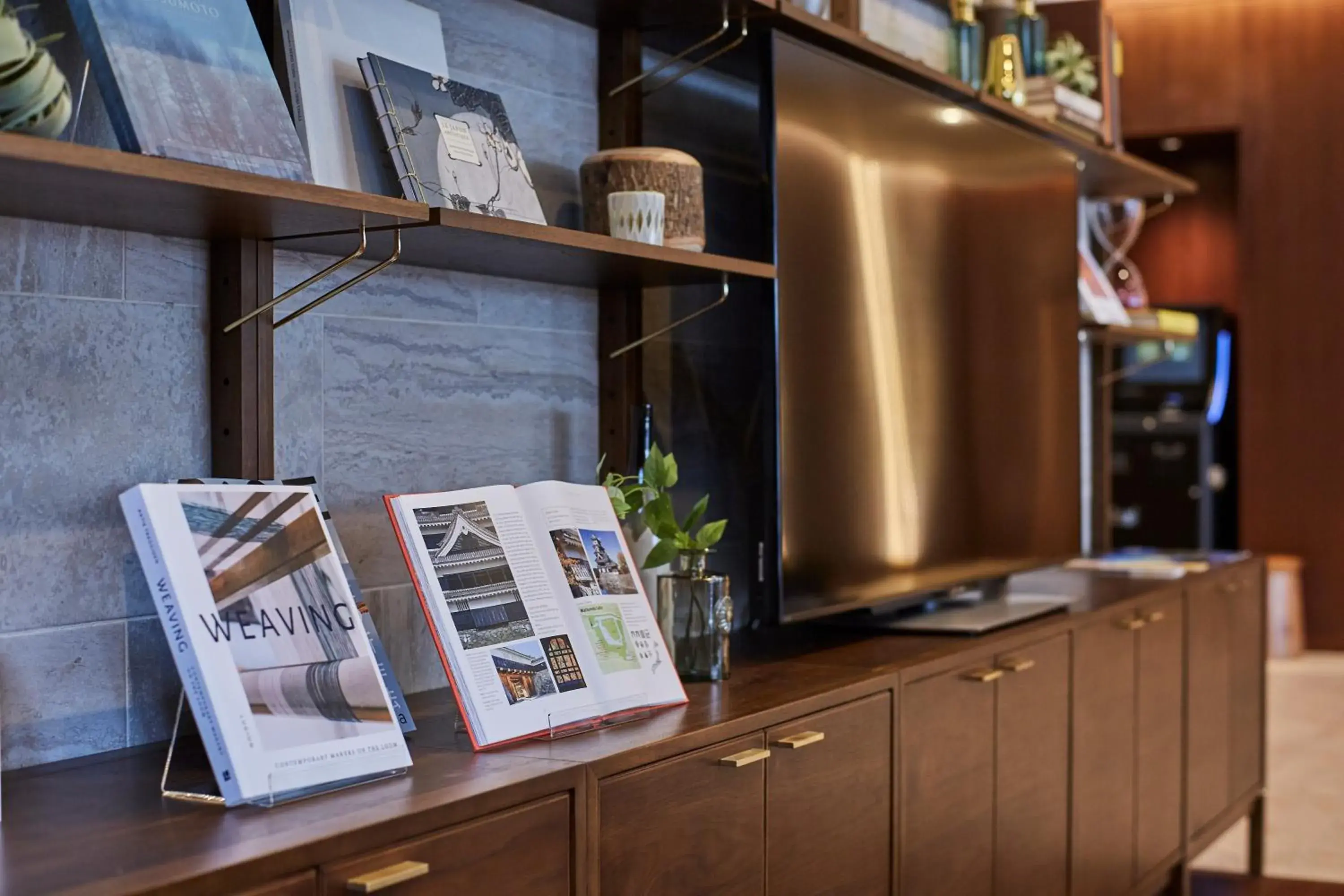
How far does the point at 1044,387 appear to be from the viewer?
3.27 meters

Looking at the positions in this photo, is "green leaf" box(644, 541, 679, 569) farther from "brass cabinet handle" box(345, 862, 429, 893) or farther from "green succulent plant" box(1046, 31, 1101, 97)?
"green succulent plant" box(1046, 31, 1101, 97)

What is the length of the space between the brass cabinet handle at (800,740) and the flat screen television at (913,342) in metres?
0.37

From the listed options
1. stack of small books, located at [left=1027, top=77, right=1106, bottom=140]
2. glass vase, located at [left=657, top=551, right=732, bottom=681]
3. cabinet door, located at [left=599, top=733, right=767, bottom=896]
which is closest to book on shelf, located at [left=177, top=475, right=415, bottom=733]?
cabinet door, located at [left=599, top=733, right=767, bottom=896]

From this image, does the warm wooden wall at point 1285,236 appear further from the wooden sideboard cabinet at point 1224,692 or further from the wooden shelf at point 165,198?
the wooden shelf at point 165,198

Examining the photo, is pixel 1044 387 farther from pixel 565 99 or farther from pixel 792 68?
pixel 565 99

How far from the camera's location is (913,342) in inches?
106

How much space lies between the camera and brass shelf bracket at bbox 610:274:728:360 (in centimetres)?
218

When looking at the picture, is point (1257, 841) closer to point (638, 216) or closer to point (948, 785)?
point (948, 785)

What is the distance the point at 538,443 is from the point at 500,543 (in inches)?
20.4

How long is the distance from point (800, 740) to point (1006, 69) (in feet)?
5.96

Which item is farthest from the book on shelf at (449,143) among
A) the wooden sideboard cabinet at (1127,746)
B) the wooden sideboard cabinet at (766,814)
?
the wooden sideboard cabinet at (1127,746)

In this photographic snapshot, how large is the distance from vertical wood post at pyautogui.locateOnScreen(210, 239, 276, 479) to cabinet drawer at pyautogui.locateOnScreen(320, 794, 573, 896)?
52 centimetres

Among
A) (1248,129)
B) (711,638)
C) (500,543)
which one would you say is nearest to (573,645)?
(500,543)

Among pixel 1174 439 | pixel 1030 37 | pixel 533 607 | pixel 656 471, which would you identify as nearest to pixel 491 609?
pixel 533 607
